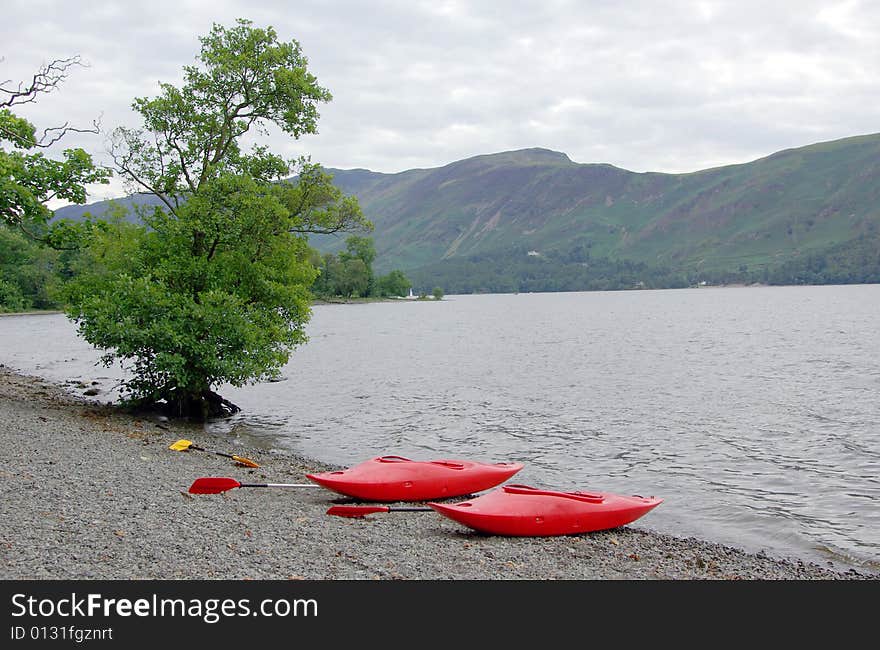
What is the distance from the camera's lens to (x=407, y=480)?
15453 mm

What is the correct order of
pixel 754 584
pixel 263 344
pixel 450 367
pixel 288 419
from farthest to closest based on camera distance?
pixel 450 367
pixel 288 419
pixel 263 344
pixel 754 584

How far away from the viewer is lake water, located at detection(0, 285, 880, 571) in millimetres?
16141

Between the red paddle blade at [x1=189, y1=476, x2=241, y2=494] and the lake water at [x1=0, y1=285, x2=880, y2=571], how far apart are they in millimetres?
6883

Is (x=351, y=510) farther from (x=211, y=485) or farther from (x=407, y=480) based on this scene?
(x=211, y=485)

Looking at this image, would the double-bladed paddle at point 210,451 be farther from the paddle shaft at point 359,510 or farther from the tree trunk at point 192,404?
the paddle shaft at point 359,510

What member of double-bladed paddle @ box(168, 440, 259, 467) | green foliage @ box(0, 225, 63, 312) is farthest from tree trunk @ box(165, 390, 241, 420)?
green foliage @ box(0, 225, 63, 312)

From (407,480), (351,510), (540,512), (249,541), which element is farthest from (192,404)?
(540,512)

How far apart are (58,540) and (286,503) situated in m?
5.07

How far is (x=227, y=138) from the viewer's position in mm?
24891

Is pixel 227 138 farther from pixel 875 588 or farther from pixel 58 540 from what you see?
pixel 875 588

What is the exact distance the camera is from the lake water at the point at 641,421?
635 inches

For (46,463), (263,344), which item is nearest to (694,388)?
(263,344)

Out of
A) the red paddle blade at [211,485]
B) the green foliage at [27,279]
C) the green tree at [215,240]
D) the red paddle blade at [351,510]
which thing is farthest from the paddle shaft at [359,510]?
the green foliage at [27,279]

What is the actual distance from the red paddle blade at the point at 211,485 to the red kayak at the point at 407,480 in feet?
5.35
